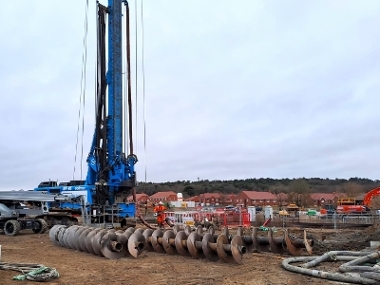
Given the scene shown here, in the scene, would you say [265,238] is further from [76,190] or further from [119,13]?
[119,13]

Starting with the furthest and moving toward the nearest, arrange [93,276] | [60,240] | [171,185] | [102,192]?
[171,185] → [102,192] → [60,240] → [93,276]

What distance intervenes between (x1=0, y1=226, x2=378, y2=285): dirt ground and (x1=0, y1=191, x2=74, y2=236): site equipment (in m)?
5.63

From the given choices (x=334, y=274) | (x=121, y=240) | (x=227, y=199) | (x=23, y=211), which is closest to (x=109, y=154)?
(x=23, y=211)


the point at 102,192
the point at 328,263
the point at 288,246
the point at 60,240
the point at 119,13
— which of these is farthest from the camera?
the point at 119,13

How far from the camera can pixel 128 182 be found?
1944 cm

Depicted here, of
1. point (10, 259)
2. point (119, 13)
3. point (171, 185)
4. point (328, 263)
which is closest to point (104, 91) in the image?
point (119, 13)

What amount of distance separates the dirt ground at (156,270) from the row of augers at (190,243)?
7.8 inches

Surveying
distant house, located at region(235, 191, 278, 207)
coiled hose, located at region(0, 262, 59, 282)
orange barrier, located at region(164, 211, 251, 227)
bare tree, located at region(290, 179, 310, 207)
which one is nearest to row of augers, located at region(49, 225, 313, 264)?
coiled hose, located at region(0, 262, 59, 282)

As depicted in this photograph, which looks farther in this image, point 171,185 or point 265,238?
point 171,185

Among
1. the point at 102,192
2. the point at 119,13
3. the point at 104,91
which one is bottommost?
the point at 102,192

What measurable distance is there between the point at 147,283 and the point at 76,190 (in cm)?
1257

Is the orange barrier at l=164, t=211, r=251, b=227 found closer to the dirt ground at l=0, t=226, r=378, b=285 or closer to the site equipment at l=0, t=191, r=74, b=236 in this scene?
the site equipment at l=0, t=191, r=74, b=236

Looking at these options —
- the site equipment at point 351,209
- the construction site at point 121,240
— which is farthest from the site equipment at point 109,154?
the site equipment at point 351,209

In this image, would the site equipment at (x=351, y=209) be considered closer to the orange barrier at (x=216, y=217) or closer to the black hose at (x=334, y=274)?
the orange barrier at (x=216, y=217)
